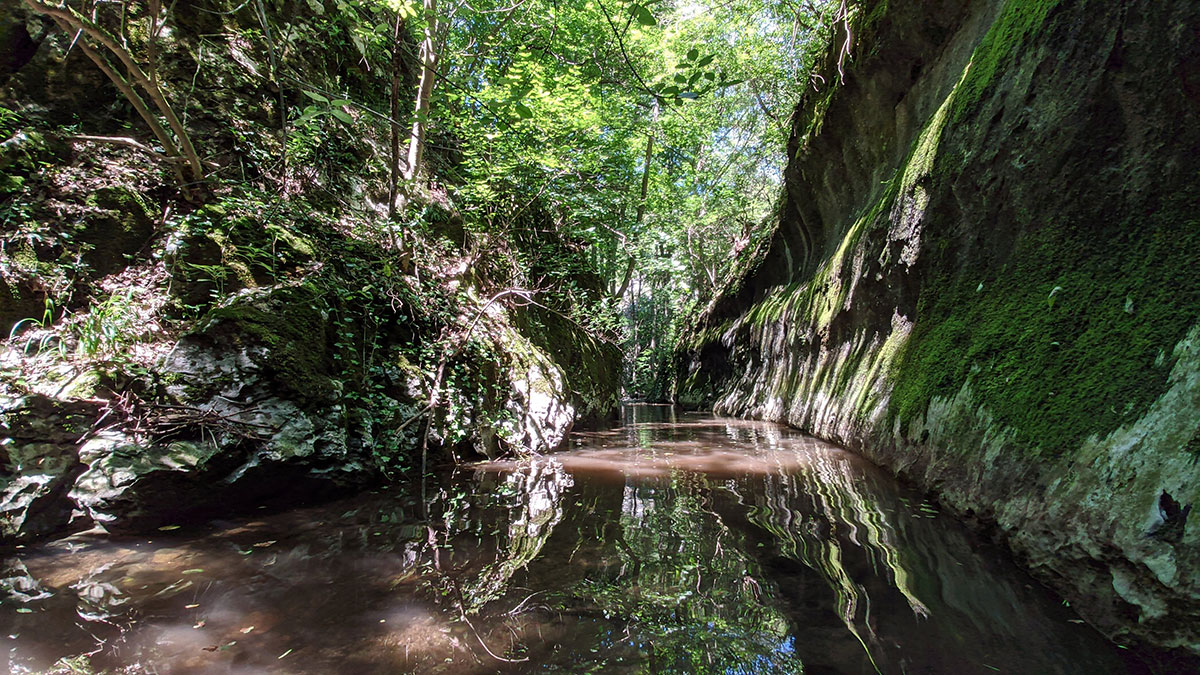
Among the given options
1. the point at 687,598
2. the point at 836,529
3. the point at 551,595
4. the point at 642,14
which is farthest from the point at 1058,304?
the point at 551,595

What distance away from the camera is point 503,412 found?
6.25m

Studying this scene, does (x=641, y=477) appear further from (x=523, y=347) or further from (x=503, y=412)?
(x=523, y=347)

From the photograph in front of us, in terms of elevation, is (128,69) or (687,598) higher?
(128,69)

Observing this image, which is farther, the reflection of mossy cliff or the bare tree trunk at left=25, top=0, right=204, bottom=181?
the reflection of mossy cliff

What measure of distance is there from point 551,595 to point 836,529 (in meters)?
1.97

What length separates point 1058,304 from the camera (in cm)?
311

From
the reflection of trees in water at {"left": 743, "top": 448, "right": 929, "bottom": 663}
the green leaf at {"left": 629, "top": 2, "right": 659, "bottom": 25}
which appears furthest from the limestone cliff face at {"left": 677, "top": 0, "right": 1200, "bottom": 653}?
the green leaf at {"left": 629, "top": 2, "right": 659, "bottom": 25}

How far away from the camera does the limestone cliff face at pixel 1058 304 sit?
6.82 feet

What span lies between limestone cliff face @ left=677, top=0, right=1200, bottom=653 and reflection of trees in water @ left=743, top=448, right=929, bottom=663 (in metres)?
0.55

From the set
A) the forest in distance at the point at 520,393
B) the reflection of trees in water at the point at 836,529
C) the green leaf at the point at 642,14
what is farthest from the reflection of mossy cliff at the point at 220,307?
the reflection of trees in water at the point at 836,529

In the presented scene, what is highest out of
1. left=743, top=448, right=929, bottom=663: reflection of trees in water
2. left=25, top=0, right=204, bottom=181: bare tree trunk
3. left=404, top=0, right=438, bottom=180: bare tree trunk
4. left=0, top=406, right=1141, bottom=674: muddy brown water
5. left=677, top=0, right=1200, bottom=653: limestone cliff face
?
left=404, top=0, right=438, bottom=180: bare tree trunk

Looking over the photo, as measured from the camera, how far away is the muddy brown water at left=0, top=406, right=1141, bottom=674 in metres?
1.90

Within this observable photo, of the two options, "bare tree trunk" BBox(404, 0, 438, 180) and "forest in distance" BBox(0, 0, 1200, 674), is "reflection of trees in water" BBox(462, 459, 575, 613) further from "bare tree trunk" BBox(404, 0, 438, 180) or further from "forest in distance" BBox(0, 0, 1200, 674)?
"bare tree trunk" BBox(404, 0, 438, 180)

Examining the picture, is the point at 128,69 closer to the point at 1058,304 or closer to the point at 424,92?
the point at 424,92
